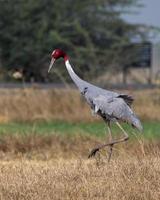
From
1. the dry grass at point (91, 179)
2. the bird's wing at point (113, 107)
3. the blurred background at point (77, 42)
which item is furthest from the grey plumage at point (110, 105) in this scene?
the blurred background at point (77, 42)

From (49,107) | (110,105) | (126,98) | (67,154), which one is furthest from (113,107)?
(49,107)

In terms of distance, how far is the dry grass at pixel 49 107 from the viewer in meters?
22.3

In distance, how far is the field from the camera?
9.46 m

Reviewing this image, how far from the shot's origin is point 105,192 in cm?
936

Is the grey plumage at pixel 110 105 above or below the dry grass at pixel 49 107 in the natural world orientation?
above

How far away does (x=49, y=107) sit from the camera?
22.8 metres

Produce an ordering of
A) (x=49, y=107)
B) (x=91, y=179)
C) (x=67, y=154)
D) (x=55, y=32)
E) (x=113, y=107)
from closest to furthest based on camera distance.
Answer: (x=91, y=179)
(x=113, y=107)
(x=67, y=154)
(x=49, y=107)
(x=55, y=32)

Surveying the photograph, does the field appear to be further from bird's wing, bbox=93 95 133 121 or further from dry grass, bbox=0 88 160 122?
bird's wing, bbox=93 95 133 121

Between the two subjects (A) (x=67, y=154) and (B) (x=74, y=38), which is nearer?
(A) (x=67, y=154)

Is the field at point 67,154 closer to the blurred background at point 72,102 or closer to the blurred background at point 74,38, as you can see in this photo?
the blurred background at point 72,102

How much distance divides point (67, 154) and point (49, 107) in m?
8.06

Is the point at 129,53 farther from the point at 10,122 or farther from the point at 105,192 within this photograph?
the point at 105,192

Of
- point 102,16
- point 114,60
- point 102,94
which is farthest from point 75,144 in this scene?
point 102,16

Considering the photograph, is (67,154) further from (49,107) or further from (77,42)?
(77,42)
